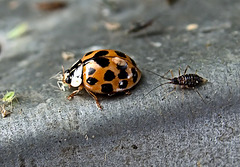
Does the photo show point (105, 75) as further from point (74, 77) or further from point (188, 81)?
point (188, 81)

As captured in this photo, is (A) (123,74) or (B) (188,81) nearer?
(B) (188,81)

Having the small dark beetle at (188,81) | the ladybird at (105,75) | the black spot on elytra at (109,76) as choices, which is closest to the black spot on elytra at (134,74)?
the ladybird at (105,75)

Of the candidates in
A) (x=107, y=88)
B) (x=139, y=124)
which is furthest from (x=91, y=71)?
(x=139, y=124)

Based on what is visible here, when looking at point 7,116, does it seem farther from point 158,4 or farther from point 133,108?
point 158,4

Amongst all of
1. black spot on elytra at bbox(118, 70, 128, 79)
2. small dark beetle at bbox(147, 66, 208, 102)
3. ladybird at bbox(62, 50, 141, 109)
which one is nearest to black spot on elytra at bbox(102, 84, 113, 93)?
ladybird at bbox(62, 50, 141, 109)

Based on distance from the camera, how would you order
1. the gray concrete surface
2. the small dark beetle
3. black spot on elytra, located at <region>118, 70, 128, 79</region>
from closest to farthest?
the gray concrete surface
the small dark beetle
black spot on elytra, located at <region>118, 70, 128, 79</region>

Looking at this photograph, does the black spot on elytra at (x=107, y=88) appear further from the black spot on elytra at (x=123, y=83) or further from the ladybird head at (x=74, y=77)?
the ladybird head at (x=74, y=77)

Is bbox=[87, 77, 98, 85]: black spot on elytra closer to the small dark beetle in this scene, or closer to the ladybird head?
Result: the ladybird head
